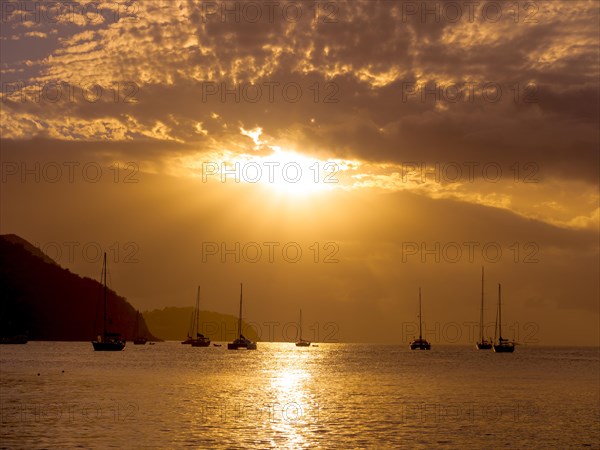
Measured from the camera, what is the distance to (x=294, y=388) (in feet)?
305

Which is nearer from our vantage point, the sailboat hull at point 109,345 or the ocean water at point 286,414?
the ocean water at point 286,414

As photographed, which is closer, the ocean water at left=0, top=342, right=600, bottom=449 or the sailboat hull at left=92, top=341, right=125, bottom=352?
the ocean water at left=0, top=342, right=600, bottom=449

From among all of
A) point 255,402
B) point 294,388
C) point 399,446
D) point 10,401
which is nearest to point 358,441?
point 399,446

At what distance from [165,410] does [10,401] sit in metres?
14.6

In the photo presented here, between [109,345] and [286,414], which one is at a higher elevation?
[286,414]

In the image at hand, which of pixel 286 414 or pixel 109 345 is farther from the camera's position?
pixel 109 345

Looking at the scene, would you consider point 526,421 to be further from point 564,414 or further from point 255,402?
point 255,402

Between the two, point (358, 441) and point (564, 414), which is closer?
point (358, 441)

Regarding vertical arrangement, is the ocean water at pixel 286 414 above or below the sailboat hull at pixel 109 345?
above

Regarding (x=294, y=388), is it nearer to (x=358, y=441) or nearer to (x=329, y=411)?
(x=329, y=411)

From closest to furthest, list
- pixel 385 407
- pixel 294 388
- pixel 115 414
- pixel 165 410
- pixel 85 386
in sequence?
1. pixel 115 414
2. pixel 165 410
3. pixel 385 407
4. pixel 85 386
5. pixel 294 388

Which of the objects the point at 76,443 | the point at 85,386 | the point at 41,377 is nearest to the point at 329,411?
the point at 76,443

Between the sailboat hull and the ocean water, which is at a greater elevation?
the ocean water

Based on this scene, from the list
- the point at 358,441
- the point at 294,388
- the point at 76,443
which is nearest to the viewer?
the point at 76,443
